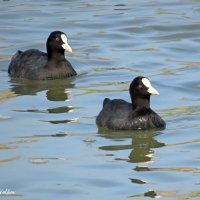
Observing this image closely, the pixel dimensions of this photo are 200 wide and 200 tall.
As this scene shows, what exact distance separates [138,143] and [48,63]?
5.59 metres

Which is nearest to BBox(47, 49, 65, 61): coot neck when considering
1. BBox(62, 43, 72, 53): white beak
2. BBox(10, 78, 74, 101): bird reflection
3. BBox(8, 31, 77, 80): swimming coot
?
BBox(8, 31, 77, 80): swimming coot

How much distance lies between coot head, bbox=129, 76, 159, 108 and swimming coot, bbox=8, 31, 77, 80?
437 cm

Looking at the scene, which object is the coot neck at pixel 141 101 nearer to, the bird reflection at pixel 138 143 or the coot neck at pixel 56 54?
the bird reflection at pixel 138 143

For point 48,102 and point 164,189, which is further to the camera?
point 48,102

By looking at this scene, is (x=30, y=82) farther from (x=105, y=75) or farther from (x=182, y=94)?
(x=182, y=94)

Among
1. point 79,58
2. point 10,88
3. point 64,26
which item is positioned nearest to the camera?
point 10,88

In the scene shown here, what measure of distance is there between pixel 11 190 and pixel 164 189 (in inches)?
70.8

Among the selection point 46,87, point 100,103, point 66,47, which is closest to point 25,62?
point 66,47

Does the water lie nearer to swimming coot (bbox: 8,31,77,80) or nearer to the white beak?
swimming coot (bbox: 8,31,77,80)

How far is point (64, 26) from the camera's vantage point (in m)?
24.9

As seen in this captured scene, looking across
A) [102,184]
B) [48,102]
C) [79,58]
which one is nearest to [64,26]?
[79,58]

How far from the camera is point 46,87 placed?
19297 mm

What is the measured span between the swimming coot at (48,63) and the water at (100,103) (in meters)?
0.21

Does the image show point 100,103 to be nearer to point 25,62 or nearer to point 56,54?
point 56,54
